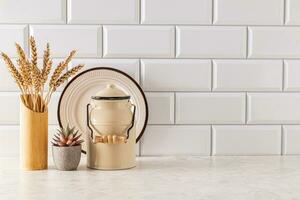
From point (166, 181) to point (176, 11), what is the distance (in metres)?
0.58

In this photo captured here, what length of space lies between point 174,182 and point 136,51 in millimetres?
505

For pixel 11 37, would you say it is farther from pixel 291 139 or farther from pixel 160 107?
pixel 291 139

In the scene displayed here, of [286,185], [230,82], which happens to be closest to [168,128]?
[230,82]

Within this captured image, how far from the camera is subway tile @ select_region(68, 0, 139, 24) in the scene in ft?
5.10

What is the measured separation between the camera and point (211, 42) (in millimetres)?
1591

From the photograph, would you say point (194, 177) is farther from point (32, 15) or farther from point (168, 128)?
point (32, 15)

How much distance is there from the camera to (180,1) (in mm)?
1577

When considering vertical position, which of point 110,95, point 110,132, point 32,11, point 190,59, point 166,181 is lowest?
point 166,181

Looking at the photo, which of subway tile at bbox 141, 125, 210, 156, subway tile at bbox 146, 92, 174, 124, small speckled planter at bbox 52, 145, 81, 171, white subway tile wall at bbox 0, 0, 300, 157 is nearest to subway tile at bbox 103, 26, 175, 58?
white subway tile wall at bbox 0, 0, 300, 157

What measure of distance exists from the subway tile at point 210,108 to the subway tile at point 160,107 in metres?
0.02

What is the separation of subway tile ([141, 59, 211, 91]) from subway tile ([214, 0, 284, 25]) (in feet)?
0.50

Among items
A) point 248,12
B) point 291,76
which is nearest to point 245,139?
point 291,76

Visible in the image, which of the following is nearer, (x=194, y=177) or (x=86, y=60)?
(x=194, y=177)

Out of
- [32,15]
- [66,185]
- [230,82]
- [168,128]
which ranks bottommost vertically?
[66,185]
